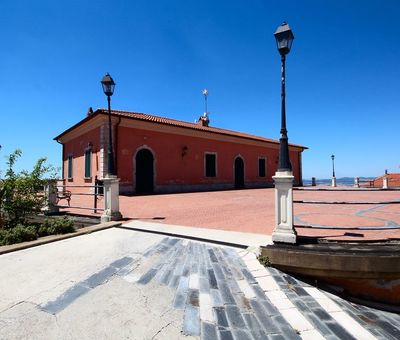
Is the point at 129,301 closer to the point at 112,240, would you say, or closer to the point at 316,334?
the point at 316,334

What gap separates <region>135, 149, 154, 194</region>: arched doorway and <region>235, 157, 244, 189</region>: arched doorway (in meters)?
8.45

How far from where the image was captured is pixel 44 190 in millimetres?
7176

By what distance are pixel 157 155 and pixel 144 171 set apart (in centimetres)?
132

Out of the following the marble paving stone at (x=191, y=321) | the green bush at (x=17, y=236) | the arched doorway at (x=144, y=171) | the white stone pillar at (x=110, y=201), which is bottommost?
the marble paving stone at (x=191, y=321)

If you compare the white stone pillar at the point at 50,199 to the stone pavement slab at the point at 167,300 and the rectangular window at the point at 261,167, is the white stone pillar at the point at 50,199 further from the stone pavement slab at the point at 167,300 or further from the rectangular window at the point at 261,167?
the rectangular window at the point at 261,167

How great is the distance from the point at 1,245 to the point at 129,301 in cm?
345

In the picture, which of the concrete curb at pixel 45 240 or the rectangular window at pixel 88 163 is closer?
the concrete curb at pixel 45 240

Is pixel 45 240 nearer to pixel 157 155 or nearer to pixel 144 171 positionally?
pixel 144 171

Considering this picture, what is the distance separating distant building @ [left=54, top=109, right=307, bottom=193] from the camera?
14516 millimetres

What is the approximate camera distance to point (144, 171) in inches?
612

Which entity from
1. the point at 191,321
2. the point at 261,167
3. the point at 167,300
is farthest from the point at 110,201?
the point at 261,167

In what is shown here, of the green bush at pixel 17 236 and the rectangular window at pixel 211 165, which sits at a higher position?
the rectangular window at pixel 211 165

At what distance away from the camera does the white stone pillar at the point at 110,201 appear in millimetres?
6707

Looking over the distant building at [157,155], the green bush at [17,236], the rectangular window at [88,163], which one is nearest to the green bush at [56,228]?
the green bush at [17,236]
